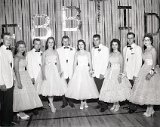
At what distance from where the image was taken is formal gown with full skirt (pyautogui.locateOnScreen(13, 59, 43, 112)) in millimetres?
4551

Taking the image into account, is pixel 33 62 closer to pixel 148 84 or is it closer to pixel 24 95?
pixel 24 95

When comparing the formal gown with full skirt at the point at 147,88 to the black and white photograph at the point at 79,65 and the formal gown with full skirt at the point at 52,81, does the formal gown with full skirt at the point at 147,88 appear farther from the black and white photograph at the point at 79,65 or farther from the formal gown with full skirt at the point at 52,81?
the formal gown with full skirt at the point at 52,81

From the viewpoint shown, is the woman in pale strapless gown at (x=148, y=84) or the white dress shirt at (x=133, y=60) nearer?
the woman in pale strapless gown at (x=148, y=84)

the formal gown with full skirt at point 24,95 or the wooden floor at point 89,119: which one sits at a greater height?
the formal gown with full skirt at point 24,95

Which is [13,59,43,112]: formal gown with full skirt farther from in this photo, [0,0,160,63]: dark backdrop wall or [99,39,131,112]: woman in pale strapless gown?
[0,0,160,63]: dark backdrop wall

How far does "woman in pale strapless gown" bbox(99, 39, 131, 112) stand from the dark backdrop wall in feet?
4.77

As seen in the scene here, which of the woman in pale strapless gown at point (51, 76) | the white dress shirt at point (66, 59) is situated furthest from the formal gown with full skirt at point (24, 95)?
the white dress shirt at point (66, 59)

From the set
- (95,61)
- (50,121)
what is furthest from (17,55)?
(95,61)

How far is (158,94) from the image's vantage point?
4.39 m

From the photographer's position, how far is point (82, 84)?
17.4ft

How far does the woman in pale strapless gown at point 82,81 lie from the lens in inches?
206

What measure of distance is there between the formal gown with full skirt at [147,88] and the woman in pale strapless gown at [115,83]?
0.24m

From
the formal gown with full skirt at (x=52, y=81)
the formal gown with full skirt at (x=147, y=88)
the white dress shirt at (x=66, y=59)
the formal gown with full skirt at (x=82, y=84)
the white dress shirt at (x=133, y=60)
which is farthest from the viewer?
the white dress shirt at (x=66, y=59)

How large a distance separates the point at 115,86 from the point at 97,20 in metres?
2.36
